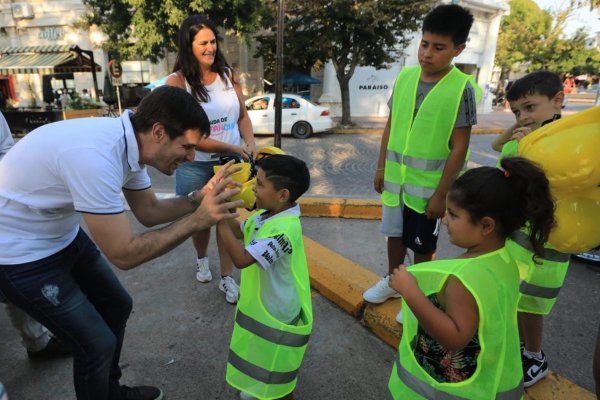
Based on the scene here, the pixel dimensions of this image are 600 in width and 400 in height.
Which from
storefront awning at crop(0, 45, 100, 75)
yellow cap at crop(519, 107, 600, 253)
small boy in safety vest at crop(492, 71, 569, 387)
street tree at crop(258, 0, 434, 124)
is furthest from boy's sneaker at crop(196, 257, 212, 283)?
storefront awning at crop(0, 45, 100, 75)

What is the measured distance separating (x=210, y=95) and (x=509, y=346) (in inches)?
92.2

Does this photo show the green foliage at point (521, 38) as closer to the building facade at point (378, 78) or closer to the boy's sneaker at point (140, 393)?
the building facade at point (378, 78)

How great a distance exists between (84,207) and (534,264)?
216cm

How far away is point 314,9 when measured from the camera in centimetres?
1297

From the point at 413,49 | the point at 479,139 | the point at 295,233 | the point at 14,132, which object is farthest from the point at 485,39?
the point at 295,233

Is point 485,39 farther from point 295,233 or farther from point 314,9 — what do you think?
point 295,233

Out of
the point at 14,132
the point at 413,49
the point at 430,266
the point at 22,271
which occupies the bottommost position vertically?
the point at 14,132

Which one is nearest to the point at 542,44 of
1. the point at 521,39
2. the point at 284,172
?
the point at 521,39

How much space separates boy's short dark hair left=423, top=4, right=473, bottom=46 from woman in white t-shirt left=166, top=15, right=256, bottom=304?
136 cm

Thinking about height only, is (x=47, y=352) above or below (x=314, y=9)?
below

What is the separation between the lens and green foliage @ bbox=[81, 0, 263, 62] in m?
11.9

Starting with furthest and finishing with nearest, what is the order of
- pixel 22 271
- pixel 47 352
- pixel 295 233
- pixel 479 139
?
1. pixel 479 139
2. pixel 47 352
3. pixel 295 233
4. pixel 22 271

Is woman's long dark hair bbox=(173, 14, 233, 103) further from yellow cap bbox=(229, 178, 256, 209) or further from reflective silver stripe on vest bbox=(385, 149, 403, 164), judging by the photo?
reflective silver stripe on vest bbox=(385, 149, 403, 164)

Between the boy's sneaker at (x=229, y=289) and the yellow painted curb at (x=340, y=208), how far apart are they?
197 cm
